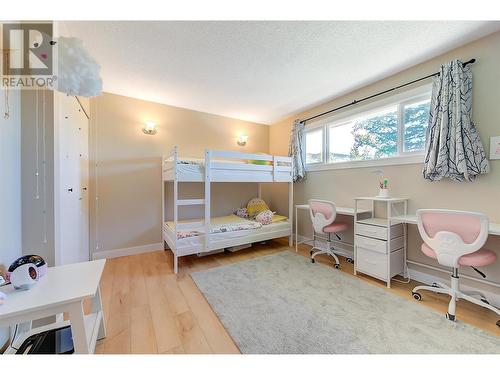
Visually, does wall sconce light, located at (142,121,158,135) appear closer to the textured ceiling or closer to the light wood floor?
the textured ceiling

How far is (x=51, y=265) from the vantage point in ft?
4.34

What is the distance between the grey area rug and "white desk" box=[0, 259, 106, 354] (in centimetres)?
90

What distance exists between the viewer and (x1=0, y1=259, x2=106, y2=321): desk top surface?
846mm

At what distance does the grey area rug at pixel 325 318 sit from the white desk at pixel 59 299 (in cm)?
90

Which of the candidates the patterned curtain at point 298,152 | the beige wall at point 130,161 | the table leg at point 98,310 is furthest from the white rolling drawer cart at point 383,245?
the beige wall at point 130,161

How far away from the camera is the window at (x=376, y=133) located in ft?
7.32

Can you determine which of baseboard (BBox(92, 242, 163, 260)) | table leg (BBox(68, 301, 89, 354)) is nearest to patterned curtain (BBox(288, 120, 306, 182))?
baseboard (BBox(92, 242, 163, 260))

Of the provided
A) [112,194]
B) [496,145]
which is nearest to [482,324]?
[496,145]

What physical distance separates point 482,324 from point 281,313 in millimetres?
1502

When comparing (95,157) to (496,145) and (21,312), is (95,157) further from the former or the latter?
(496,145)

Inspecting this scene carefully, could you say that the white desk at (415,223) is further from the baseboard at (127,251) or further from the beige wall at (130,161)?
the baseboard at (127,251)

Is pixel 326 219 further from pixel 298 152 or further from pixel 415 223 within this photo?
pixel 298 152

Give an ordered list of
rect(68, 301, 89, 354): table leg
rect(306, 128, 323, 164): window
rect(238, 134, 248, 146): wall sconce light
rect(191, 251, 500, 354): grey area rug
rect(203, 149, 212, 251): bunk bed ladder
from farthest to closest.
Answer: rect(238, 134, 248, 146): wall sconce light, rect(306, 128, 323, 164): window, rect(203, 149, 212, 251): bunk bed ladder, rect(191, 251, 500, 354): grey area rug, rect(68, 301, 89, 354): table leg

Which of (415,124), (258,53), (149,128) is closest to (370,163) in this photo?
(415,124)
